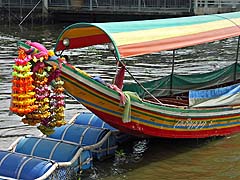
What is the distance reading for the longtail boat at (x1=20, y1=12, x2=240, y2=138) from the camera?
26.5 feet

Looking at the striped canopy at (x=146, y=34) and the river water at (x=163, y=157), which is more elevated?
the striped canopy at (x=146, y=34)

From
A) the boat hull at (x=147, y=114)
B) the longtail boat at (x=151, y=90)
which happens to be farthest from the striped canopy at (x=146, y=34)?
the boat hull at (x=147, y=114)

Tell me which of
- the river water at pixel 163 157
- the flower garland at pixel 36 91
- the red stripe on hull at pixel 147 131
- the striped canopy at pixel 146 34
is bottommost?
the river water at pixel 163 157

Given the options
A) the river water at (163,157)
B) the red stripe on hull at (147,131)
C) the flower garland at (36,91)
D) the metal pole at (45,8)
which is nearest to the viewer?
the flower garland at (36,91)

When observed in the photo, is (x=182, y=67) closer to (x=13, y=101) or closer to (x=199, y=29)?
(x=199, y=29)

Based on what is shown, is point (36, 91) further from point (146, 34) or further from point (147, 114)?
point (146, 34)

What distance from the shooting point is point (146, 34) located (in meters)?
8.64

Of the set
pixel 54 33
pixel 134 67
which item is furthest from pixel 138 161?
pixel 54 33

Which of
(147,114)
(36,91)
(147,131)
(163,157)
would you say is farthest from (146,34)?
(163,157)

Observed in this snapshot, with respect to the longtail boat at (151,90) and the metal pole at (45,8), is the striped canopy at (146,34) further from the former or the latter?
the metal pole at (45,8)

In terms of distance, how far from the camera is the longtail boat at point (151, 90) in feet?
26.5

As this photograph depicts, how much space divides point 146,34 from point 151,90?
2.41 metres

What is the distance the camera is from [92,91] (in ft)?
26.5

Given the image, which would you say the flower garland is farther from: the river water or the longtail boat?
the river water
